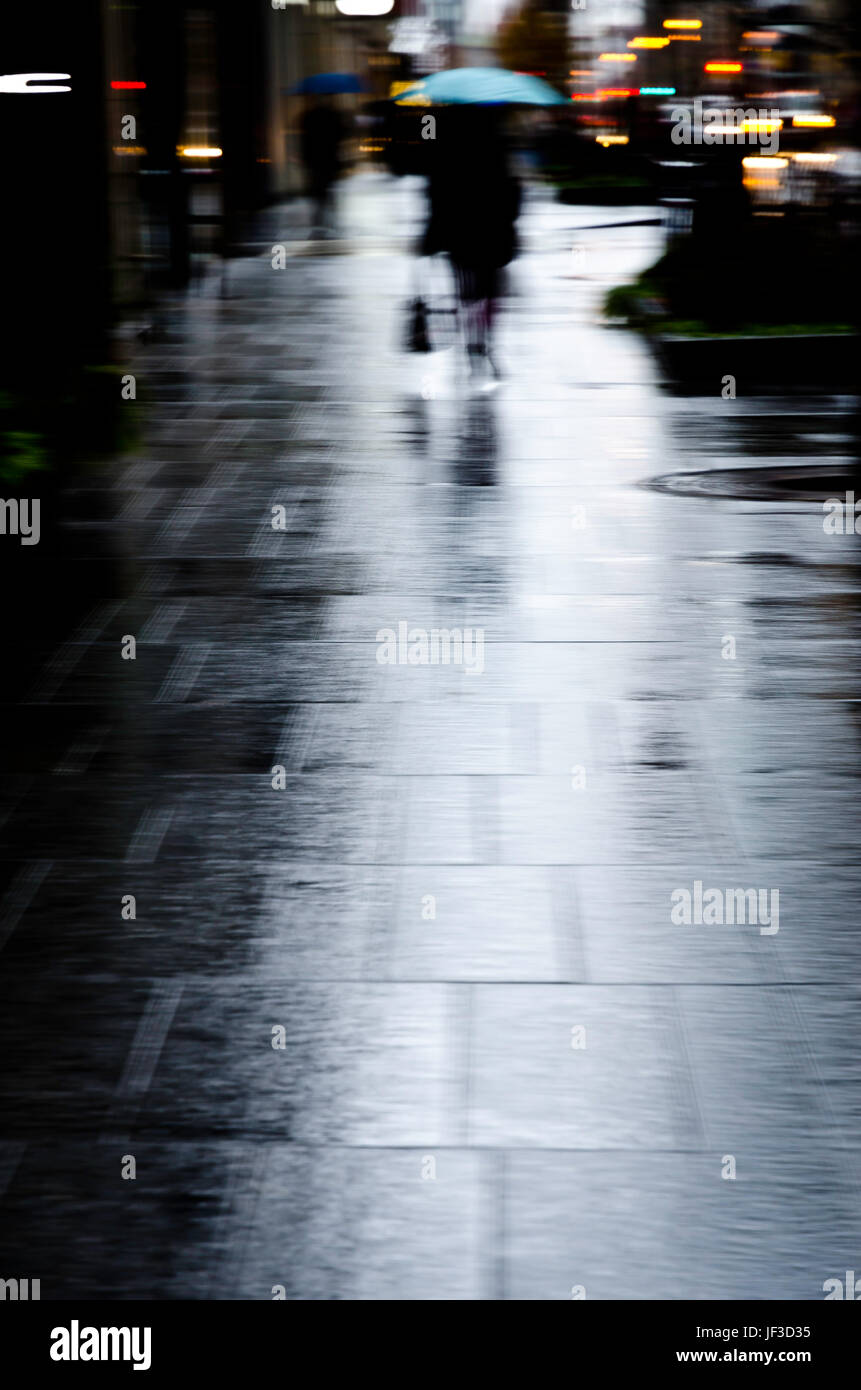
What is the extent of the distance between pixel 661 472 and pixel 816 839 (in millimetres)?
5926

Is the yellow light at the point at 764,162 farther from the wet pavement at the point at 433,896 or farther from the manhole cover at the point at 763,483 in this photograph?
the wet pavement at the point at 433,896

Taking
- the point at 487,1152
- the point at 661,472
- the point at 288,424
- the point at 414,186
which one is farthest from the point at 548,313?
the point at 414,186

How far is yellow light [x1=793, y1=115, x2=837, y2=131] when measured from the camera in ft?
62.5

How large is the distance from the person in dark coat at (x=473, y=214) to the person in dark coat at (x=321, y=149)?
49.9ft

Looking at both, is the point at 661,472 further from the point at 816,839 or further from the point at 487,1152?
the point at 487,1152

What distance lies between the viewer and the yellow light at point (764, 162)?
1878 centimetres

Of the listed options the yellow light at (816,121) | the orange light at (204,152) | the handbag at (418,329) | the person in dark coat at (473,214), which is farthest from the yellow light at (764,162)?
the orange light at (204,152)

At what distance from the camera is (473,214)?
1517 centimetres

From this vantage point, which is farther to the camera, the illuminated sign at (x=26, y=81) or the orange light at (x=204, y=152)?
the orange light at (x=204, y=152)

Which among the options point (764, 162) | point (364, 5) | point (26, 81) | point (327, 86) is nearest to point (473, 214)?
point (26, 81)

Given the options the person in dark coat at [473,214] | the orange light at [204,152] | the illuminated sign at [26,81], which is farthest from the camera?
the orange light at [204,152]

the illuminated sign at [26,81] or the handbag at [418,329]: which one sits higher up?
the illuminated sign at [26,81]

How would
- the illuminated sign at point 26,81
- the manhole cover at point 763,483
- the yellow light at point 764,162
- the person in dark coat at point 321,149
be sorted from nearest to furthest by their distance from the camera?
the manhole cover at point 763,483, the illuminated sign at point 26,81, the yellow light at point 764,162, the person in dark coat at point 321,149
